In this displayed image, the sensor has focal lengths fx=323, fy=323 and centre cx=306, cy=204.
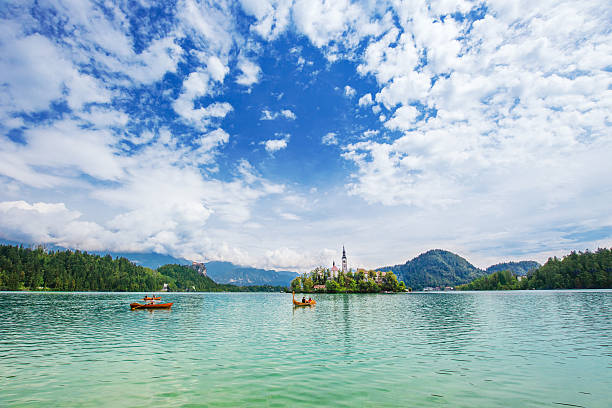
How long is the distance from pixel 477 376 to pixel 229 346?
21.2m

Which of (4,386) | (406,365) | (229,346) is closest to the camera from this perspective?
(4,386)

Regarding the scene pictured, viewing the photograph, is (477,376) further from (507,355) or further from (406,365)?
(507,355)

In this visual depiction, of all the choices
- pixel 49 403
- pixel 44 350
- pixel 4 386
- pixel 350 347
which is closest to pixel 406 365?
→ pixel 350 347

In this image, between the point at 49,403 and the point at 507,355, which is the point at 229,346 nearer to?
the point at 49,403

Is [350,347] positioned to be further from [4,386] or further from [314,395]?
[4,386]

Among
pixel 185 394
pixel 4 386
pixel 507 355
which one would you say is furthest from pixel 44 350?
pixel 507 355

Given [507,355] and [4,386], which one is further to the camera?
[507,355]

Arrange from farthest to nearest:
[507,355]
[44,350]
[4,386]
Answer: [44,350]
[507,355]
[4,386]

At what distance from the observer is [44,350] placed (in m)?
28.5

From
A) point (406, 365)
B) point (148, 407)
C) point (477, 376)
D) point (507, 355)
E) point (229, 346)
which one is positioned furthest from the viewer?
point (229, 346)

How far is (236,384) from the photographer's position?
1903cm

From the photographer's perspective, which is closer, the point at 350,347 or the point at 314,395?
the point at 314,395

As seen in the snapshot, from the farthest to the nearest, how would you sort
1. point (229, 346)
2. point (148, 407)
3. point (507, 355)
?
point (229, 346) → point (507, 355) → point (148, 407)

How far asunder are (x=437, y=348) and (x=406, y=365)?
8067 mm
